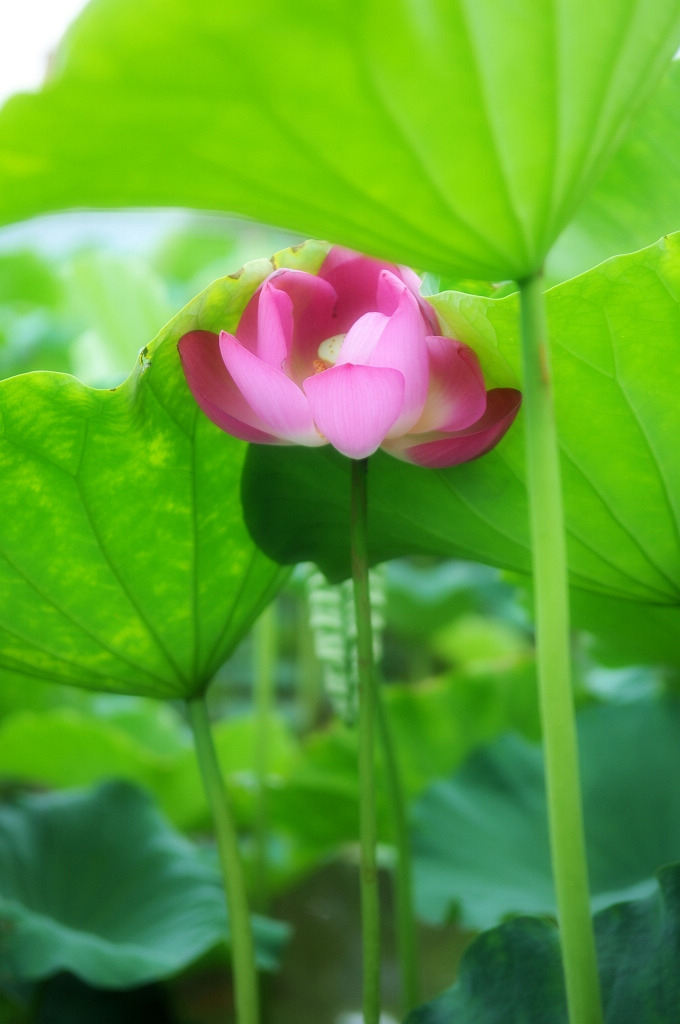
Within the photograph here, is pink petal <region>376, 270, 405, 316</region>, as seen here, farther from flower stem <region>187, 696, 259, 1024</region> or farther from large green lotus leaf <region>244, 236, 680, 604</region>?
flower stem <region>187, 696, 259, 1024</region>

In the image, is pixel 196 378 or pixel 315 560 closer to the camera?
pixel 196 378

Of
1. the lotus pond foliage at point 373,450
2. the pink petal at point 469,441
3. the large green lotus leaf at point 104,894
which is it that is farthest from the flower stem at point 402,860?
the pink petal at point 469,441

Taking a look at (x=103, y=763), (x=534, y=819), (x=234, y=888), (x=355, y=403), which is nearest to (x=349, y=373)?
(x=355, y=403)

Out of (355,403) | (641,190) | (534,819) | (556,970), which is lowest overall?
→ (556,970)

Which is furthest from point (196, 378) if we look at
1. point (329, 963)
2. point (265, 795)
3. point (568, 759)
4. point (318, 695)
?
point (318, 695)

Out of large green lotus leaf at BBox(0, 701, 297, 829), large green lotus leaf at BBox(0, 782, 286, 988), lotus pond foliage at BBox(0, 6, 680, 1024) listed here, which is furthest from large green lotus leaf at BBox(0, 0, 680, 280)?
large green lotus leaf at BBox(0, 701, 297, 829)

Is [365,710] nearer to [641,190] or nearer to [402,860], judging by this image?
[402,860]

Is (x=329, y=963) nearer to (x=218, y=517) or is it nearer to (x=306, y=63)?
(x=218, y=517)
